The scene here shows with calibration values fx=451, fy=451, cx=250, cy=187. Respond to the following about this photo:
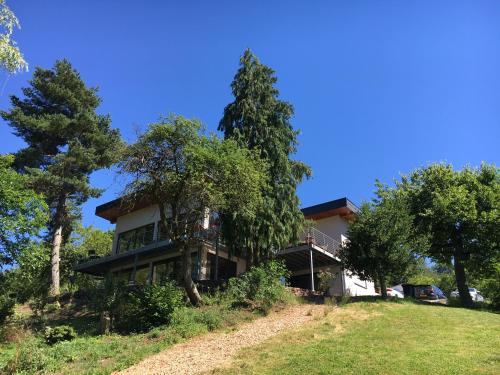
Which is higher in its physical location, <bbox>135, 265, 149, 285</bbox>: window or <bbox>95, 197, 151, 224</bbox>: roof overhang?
<bbox>95, 197, 151, 224</bbox>: roof overhang

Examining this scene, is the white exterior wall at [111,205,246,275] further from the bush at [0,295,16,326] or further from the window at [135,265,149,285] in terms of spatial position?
the bush at [0,295,16,326]

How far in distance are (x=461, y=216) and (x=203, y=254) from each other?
14562 mm

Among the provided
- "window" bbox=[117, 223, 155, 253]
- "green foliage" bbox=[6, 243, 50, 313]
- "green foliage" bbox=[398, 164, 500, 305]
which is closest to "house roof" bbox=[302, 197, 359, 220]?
"green foliage" bbox=[398, 164, 500, 305]

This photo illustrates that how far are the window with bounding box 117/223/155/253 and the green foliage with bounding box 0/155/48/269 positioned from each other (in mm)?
12295

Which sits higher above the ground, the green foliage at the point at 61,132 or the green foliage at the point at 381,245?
the green foliage at the point at 61,132

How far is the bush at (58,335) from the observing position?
16.2 meters

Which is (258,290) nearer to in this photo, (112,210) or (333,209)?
(333,209)

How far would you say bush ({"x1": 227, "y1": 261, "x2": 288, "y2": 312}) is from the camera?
19.0m

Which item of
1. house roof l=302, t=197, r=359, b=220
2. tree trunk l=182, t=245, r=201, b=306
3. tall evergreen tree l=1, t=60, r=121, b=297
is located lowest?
tree trunk l=182, t=245, r=201, b=306

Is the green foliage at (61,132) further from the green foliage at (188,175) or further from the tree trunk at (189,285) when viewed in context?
the tree trunk at (189,285)

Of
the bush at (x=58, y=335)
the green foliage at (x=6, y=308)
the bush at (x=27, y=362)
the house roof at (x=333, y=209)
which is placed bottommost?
the bush at (x=27, y=362)

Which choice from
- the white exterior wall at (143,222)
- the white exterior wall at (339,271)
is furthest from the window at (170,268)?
the white exterior wall at (339,271)

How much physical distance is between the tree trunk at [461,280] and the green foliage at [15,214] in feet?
71.3

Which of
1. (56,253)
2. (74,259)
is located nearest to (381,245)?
(56,253)
